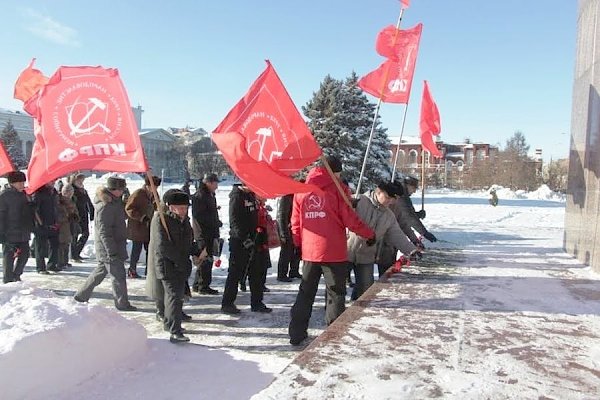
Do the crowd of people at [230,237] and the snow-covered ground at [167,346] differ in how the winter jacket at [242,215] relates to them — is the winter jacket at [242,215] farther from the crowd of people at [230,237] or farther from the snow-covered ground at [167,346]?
the snow-covered ground at [167,346]

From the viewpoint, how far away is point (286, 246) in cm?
779

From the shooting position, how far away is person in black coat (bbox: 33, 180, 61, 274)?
8.23 m

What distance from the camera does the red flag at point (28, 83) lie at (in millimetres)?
6578

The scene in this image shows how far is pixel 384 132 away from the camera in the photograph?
31.7 m

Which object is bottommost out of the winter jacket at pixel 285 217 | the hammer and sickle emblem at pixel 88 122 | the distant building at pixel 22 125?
the winter jacket at pixel 285 217

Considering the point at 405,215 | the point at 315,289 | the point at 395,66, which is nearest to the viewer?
the point at 315,289

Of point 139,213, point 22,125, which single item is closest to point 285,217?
point 139,213

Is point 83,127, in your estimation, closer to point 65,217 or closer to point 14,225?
point 14,225

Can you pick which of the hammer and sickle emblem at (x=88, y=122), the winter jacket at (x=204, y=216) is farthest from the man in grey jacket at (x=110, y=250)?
the hammer and sickle emblem at (x=88, y=122)

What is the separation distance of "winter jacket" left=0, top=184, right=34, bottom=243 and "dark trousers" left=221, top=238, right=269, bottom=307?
3.35 metres

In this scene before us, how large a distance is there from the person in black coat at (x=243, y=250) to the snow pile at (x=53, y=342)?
56.3 inches

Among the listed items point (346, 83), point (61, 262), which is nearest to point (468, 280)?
point (61, 262)

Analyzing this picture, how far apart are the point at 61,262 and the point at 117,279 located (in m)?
3.51

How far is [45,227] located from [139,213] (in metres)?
1.86
